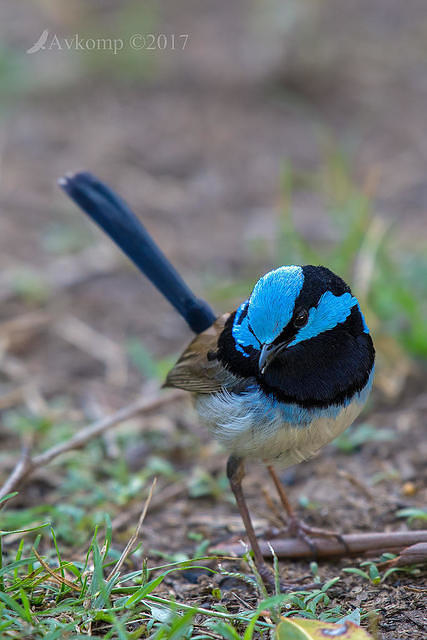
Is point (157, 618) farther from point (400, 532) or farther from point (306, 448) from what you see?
point (400, 532)

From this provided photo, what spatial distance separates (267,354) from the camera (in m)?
3.03

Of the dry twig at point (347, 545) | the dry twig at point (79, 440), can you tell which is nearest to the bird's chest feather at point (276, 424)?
the dry twig at point (347, 545)

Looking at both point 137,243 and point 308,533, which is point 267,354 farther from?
point 137,243

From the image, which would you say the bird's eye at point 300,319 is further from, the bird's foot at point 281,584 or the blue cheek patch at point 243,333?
the bird's foot at point 281,584

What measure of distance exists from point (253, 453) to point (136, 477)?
3.75 ft

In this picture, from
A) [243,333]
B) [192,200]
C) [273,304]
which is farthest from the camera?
[192,200]

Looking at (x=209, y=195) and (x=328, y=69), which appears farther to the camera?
(x=328, y=69)

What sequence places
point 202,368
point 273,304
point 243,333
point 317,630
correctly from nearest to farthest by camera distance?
point 317,630 → point 273,304 → point 243,333 → point 202,368

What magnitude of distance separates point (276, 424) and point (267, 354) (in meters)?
0.31

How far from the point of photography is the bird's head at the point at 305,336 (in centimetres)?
303

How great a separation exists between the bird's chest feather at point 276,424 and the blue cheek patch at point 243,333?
19 cm

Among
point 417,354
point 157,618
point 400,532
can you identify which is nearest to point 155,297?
point 417,354

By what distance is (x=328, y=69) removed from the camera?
9086mm

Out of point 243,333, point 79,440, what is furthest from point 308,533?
point 79,440
